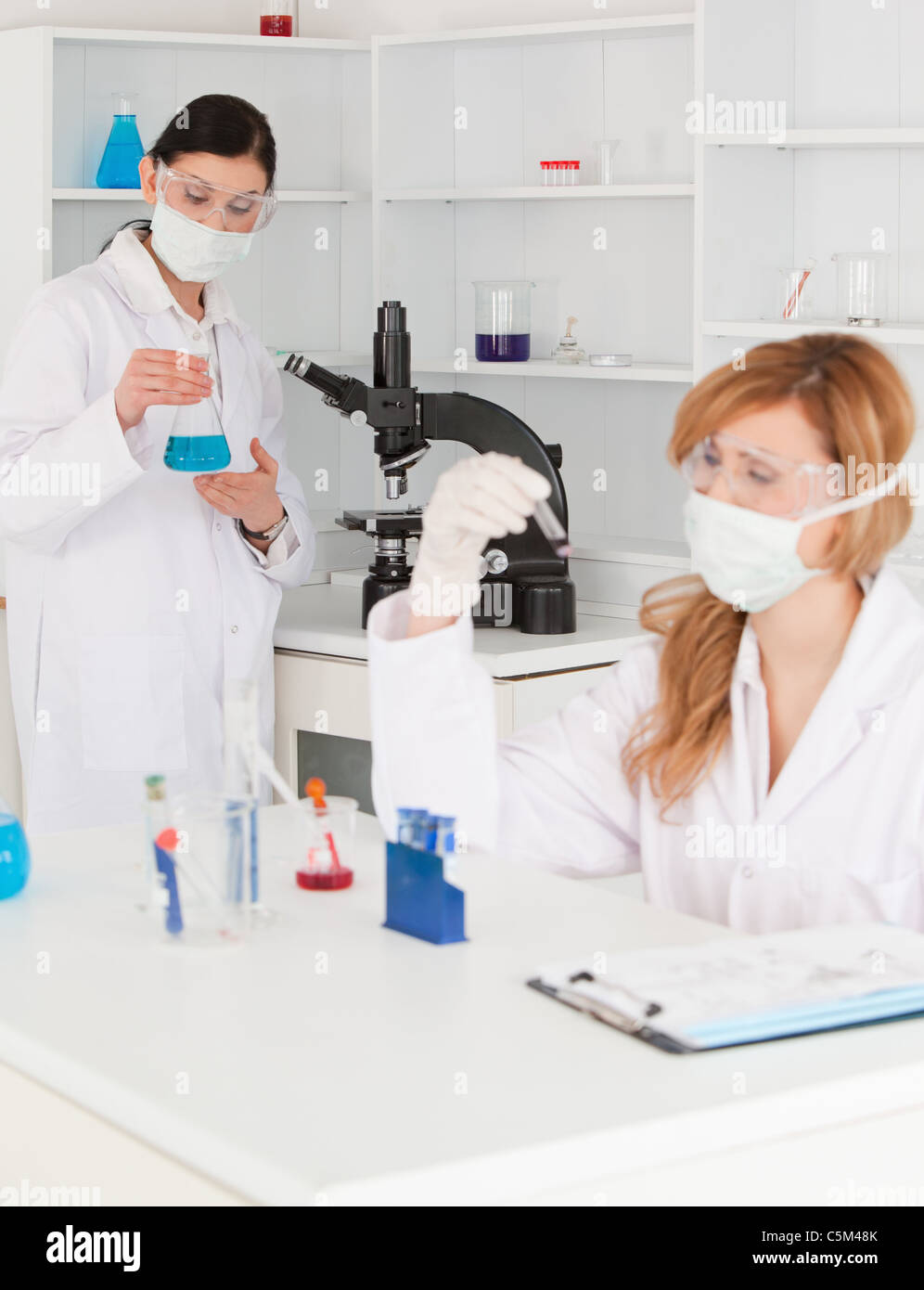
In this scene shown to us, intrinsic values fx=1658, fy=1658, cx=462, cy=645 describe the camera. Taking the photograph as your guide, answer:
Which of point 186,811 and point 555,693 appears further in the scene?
point 555,693

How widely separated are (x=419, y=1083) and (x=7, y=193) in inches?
102

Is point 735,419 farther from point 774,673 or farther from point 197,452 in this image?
point 197,452

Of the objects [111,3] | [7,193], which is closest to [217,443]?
[7,193]

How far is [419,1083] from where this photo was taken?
46.4 inches

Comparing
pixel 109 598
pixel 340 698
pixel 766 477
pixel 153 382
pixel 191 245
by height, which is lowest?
pixel 340 698

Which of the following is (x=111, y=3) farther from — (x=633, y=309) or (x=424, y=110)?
(x=633, y=309)

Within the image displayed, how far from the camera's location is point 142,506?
2.77 m

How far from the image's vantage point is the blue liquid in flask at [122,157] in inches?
133

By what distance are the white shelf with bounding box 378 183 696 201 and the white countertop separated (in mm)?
833

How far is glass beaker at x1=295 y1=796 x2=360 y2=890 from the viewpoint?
65.8 inches

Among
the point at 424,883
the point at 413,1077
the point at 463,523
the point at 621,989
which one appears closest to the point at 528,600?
the point at 463,523

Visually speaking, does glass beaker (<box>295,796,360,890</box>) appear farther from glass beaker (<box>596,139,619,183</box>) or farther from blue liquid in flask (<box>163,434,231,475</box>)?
glass beaker (<box>596,139,619,183</box>)

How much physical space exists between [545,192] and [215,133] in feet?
2.86

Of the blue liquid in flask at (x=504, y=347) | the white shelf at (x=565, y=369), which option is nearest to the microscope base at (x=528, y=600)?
the white shelf at (x=565, y=369)
